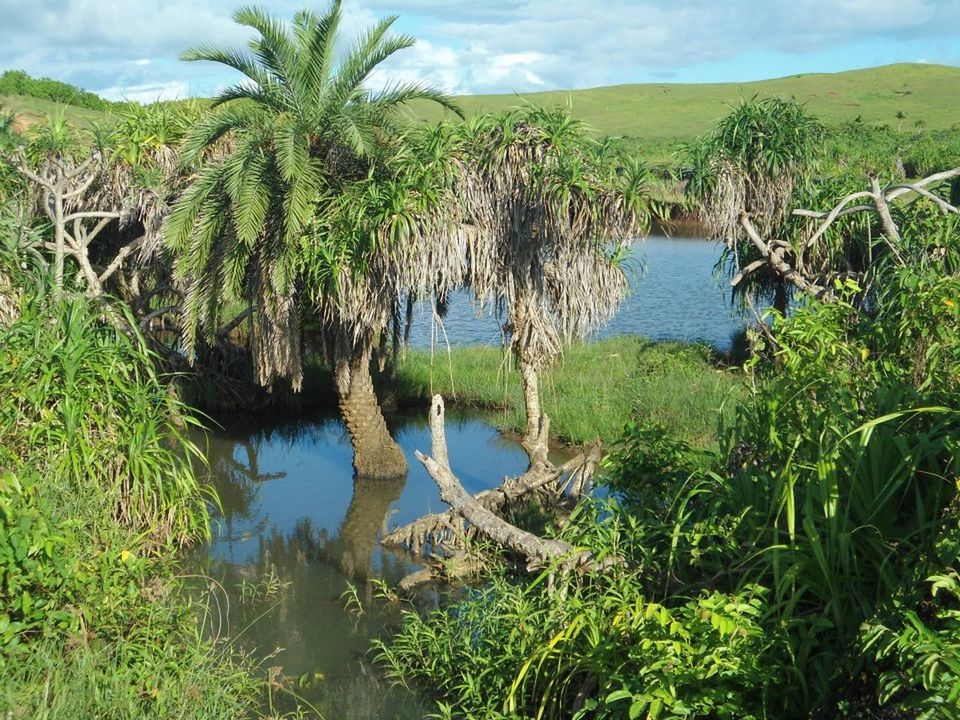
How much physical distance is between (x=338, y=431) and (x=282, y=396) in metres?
1.17

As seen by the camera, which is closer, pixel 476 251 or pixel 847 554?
pixel 847 554

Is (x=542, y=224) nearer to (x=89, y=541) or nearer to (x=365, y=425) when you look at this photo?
(x=365, y=425)

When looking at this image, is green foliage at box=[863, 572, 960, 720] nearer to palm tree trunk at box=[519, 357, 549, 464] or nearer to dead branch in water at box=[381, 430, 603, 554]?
dead branch in water at box=[381, 430, 603, 554]

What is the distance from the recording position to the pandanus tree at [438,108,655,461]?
11.3 metres

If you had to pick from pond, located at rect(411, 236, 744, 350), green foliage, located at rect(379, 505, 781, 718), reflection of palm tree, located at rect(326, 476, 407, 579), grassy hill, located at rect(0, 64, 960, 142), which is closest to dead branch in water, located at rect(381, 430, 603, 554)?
reflection of palm tree, located at rect(326, 476, 407, 579)

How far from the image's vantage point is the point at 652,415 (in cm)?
1464

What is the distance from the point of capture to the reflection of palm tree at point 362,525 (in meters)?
10.9

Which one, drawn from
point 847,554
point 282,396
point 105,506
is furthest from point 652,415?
point 847,554

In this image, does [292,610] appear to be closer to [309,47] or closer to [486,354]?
[309,47]

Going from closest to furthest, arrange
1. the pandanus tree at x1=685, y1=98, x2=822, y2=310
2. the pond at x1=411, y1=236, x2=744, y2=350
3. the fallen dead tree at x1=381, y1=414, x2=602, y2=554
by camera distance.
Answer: the fallen dead tree at x1=381, y1=414, x2=602, y2=554, the pandanus tree at x1=685, y1=98, x2=822, y2=310, the pond at x1=411, y1=236, x2=744, y2=350

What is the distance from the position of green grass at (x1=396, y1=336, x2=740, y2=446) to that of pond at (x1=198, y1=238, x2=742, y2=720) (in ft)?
2.23

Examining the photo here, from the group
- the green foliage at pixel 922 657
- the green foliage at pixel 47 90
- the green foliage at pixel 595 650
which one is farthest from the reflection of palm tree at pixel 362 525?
the green foliage at pixel 47 90

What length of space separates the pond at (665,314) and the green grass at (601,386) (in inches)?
42.5

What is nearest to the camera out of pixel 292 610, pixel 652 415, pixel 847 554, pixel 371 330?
pixel 847 554
